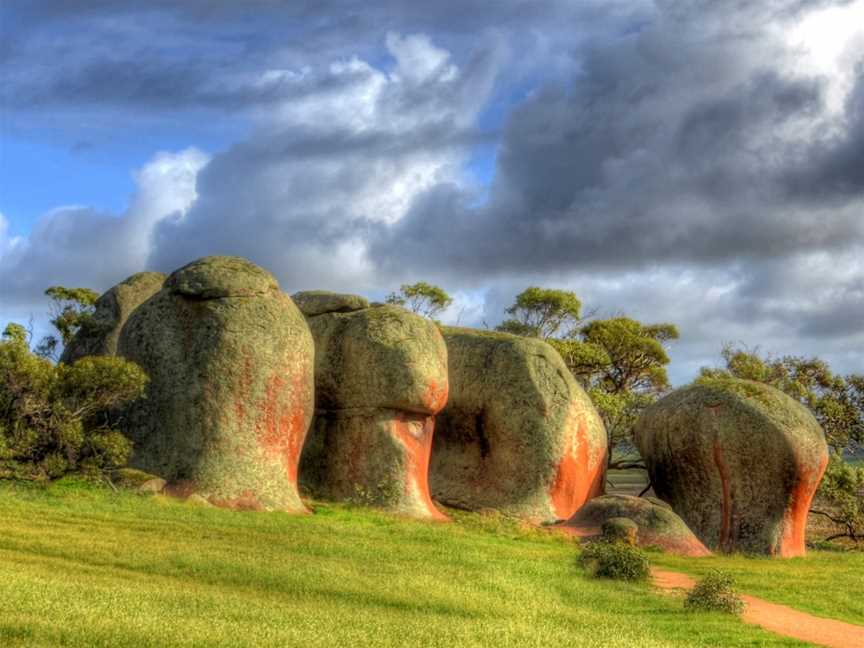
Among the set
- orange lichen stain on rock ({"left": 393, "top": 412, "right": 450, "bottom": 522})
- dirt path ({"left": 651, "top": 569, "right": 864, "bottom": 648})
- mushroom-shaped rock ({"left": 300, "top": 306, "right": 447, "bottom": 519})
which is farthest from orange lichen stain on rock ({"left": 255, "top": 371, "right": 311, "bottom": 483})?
dirt path ({"left": 651, "top": 569, "right": 864, "bottom": 648})

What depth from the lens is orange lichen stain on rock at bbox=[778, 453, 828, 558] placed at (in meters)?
37.0

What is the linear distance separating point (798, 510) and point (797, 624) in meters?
16.3

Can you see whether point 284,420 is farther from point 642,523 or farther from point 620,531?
point 642,523

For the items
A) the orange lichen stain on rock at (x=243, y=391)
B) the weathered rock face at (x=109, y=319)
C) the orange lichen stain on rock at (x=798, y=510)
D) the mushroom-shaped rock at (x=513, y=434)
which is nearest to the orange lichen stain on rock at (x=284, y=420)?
the orange lichen stain on rock at (x=243, y=391)

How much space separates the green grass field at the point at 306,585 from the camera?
51.0 feet

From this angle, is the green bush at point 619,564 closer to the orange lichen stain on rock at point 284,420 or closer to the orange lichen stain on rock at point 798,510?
the orange lichen stain on rock at point 284,420

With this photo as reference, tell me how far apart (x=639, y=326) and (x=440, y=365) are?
27074 mm

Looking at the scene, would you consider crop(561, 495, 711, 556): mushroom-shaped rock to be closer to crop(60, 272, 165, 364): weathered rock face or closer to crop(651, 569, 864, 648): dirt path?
crop(651, 569, 864, 648): dirt path

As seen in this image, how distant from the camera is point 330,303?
123ft

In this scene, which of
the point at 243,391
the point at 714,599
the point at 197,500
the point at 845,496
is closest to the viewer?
the point at 714,599

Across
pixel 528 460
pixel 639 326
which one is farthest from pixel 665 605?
pixel 639 326

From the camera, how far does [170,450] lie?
102 feet

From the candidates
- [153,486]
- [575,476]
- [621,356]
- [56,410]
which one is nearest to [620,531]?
[575,476]

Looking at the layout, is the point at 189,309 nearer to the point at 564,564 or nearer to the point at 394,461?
the point at 394,461
